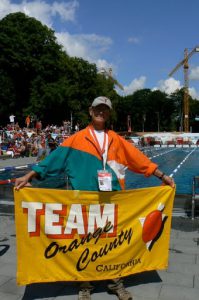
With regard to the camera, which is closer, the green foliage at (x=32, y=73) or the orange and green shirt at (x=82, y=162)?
the orange and green shirt at (x=82, y=162)

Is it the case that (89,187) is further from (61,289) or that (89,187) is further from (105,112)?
(61,289)

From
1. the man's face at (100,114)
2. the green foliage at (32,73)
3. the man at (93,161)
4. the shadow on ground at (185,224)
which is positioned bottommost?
the shadow on ground at (185,224)

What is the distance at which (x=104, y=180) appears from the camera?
13.7 feet

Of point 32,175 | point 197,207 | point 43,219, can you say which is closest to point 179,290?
point 43,219

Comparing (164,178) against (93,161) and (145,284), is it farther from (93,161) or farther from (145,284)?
(145,284)

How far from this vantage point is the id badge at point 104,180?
4180mm

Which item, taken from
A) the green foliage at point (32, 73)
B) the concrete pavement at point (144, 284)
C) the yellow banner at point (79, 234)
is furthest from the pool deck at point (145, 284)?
the green foliage at point (32, 73)

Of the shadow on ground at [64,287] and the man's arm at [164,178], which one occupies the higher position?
the man's arm at [164,178]

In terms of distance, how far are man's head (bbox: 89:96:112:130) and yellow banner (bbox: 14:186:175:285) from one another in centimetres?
74

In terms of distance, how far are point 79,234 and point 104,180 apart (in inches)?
25.0

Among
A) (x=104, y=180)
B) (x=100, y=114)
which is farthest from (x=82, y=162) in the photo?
(x=100, y=114)

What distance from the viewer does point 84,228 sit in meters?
4.27

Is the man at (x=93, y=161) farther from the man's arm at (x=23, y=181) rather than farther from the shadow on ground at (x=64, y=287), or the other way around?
the shadow on ground at (x=64, y=287)

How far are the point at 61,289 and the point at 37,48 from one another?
4971 cm
